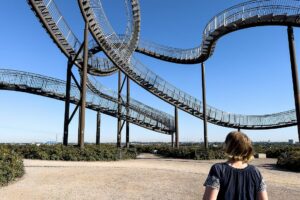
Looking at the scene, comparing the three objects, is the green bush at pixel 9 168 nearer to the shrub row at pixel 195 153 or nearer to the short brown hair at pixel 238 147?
the short brown hair at pixel 238 147

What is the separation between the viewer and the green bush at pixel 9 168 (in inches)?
449

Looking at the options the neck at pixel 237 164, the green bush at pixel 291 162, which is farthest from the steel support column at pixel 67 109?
the neck at pixel 237 164

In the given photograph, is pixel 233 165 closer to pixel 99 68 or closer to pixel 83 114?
pixel 83 114

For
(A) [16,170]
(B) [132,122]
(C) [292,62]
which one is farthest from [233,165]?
(B) [132,122]

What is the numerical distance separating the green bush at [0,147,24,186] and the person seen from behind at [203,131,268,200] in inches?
397

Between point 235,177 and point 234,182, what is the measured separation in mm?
45

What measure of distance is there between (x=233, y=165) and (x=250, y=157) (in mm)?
177

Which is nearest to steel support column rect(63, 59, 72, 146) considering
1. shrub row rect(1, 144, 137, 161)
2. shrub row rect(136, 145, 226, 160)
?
shrub row rect(1, 144, 137, 161)

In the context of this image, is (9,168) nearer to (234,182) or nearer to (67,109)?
(234,182)

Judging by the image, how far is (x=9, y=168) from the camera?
466 inches

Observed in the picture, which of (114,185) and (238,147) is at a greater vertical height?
(238,147)

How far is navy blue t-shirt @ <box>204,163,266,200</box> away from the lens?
2877 millimetres

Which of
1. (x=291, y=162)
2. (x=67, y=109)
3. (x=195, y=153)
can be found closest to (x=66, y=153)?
(x=67, y=109)

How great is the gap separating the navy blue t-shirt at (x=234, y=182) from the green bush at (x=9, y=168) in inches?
397
